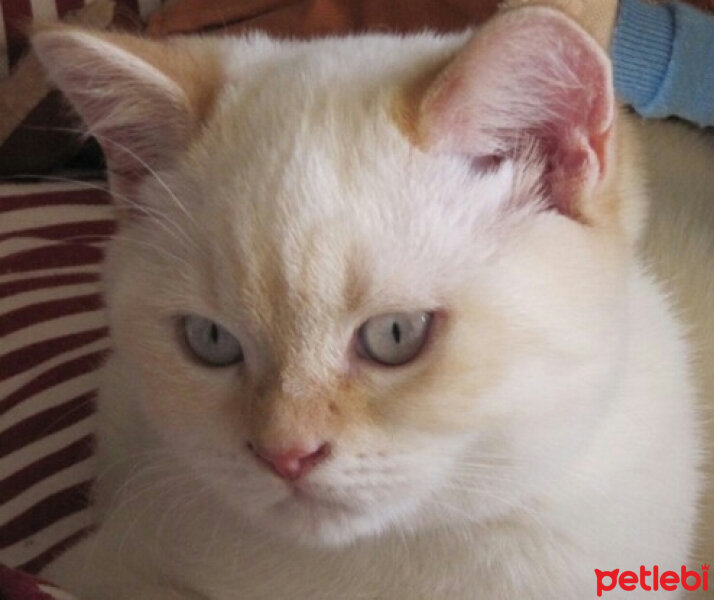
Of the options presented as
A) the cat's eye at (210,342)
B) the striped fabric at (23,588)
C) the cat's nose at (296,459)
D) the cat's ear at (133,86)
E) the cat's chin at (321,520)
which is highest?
the cat's ear at (133,86)

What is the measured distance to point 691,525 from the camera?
97 cm

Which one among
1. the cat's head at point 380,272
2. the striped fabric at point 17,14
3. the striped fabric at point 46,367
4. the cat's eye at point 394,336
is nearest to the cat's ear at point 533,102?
the cat's head at point 380,272

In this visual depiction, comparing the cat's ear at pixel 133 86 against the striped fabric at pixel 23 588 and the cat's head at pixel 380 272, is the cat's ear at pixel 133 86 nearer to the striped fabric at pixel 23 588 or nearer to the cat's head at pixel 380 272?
the cat's head at pixel 380 272

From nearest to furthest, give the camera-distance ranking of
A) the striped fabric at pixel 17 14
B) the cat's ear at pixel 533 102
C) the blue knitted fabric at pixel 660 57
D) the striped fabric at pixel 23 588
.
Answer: the cat's ear at pixel 533 102 → the striped fabric at pixel 23 588 → the blue knitted fabric at pixel 660 57 → the striped fabric at pixel 17 14

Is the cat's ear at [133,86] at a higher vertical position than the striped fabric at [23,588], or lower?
higher

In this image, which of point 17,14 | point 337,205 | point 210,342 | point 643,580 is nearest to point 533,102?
point 337,205

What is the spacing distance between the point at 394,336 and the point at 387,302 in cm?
3

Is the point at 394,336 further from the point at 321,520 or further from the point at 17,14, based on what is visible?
the point at 17,14

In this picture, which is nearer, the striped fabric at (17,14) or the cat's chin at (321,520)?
the cat's chin at (321,520)

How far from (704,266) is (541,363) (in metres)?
0.62

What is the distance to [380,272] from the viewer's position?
687 millimetres

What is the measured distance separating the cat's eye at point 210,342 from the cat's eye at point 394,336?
97 millimetres

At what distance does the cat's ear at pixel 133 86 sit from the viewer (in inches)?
29.6

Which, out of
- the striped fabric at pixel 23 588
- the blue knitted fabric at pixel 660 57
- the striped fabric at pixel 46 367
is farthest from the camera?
the blue knitted fabric at pixel 660 57
